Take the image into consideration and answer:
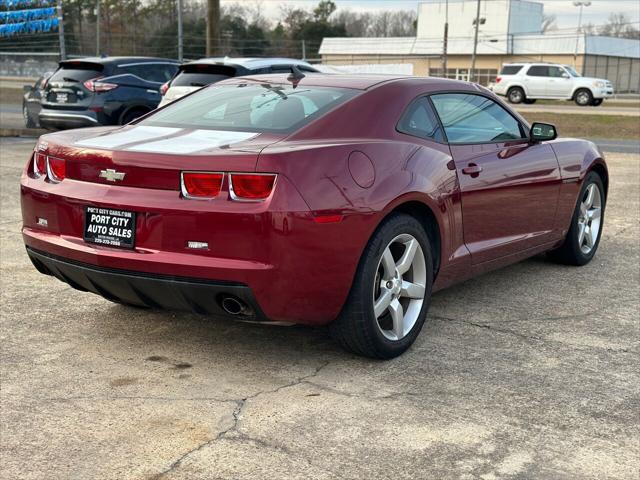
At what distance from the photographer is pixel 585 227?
21.7ft

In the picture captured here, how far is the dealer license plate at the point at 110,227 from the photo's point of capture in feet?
13.1

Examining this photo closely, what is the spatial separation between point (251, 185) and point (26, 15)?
57.4 feet

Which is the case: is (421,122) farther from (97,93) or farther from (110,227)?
(97,93)

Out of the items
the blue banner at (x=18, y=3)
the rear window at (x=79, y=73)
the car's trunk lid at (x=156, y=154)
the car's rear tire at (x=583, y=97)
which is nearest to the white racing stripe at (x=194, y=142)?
the car's trunk lid at (x=156, y=154)

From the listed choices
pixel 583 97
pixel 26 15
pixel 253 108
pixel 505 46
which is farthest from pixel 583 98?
pixel 253 108

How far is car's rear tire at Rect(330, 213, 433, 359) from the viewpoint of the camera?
13.5 ft

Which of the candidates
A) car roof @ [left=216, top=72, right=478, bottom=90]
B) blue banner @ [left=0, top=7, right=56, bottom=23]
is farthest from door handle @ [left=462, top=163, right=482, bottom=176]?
blue banner @ [left=0, top=7, right=56, bottom=23]

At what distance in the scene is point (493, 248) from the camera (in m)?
5.28

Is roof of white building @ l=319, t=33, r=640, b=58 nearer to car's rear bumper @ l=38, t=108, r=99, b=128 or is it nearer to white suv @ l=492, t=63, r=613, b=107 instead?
white suv @ l=492, t=63, r=613, b=107

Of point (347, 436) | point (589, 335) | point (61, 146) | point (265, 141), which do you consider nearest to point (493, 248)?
point (589, 335)

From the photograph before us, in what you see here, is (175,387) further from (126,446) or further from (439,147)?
(439,147)

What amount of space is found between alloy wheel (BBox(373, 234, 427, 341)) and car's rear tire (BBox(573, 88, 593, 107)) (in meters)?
33.6

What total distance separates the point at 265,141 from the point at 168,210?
605 mm

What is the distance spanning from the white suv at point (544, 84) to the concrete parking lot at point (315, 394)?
32.6 m
